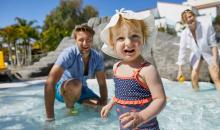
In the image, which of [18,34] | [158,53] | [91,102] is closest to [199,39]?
[91,102]

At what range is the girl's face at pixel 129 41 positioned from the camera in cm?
202

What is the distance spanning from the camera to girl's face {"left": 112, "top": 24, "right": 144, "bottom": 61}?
2.02 m

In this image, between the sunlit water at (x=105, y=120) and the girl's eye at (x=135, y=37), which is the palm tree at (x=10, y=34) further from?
the girl's eye at (x=135, y=37)

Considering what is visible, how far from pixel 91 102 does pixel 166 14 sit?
6333 cm

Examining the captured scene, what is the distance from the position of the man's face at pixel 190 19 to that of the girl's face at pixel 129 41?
146 inches

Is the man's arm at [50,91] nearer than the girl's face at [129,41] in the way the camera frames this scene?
No

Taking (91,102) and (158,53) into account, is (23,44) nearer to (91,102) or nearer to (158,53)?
(158,53)

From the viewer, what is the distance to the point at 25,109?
4887 mm

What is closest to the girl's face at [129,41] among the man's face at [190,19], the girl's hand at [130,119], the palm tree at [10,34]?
the girl's hand at [130,119]

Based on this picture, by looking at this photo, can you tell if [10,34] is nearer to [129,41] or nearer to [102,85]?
[102,85]

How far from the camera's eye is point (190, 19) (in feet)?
18.5

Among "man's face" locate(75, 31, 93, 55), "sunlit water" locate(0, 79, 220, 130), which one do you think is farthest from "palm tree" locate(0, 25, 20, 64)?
"man's face" locate(75, 31, 93, 55)

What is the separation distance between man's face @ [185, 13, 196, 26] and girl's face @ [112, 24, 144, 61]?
371 cm

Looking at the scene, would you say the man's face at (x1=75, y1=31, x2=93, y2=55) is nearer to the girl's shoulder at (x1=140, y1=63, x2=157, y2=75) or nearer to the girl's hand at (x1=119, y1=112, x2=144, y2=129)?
the girl's shoulder at (x1=140, y1=63, x2=157, y2=75)
